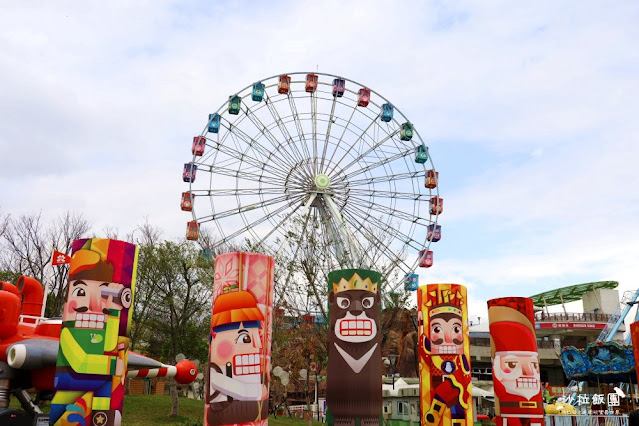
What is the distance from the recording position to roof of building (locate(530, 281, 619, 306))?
233 feet

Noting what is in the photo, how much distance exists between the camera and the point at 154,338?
3659 cm

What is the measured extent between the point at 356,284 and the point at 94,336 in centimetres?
558

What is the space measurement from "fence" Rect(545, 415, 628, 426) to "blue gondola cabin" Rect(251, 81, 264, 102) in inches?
814

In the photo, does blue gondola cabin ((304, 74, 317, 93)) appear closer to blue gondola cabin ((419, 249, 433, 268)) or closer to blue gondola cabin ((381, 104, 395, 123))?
blue gondola cabin ((381, 104, 395, 123))

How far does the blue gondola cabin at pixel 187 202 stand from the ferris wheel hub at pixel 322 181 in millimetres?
6861

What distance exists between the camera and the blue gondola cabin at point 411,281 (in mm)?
31077

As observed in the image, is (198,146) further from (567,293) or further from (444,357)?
(567,293)

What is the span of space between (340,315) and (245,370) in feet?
8.64

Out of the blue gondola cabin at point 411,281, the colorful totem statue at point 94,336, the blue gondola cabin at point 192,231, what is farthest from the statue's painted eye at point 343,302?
the blue gondola cabin at point 411,281

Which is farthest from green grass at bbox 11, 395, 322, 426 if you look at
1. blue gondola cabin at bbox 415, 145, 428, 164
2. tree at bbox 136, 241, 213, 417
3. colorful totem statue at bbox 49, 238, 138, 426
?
blue gondola cabin at bbox 415, 145, 428, 164

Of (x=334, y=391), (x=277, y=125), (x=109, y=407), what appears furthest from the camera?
(x=277, y=125)

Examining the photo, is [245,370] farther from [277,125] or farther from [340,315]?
[277,125]

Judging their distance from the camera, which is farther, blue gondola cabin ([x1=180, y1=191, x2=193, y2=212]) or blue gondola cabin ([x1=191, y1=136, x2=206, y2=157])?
blue gondola cabin ([x1=191, y1=136, x2=206, y2=157])

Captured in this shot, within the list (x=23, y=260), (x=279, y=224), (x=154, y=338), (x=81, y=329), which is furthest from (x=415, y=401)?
(x=81, y=329)
